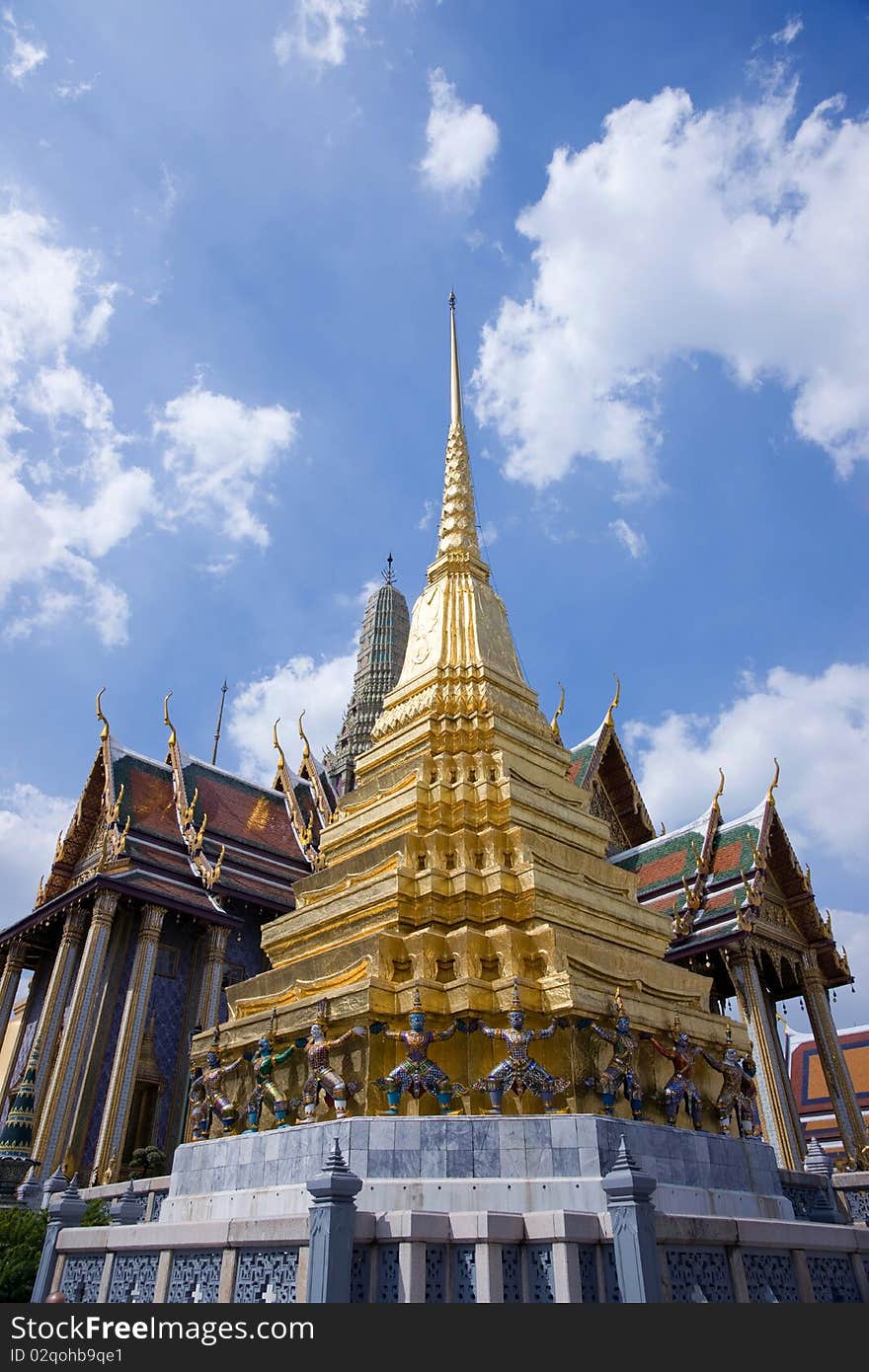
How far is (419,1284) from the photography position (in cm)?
701

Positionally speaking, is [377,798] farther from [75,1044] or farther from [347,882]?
[75,1044]

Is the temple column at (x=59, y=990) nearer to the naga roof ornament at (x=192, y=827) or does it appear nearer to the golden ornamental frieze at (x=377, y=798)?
the naga roof ornament at (x=192, y=827)

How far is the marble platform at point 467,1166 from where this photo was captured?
9.11 metres

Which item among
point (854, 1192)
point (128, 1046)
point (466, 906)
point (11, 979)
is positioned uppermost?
point (11, 979)

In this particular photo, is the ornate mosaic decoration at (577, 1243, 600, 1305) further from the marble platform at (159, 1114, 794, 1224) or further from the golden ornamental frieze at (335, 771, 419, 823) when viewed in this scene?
the golden ornamental frieze at (335, 771, 419, 823)

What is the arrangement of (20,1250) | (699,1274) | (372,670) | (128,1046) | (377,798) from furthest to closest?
(372,670)
(128,1046)
(377,798)
(20,1250)
(699,1274)

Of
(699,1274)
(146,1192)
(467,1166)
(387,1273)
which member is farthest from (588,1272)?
(146,1192)

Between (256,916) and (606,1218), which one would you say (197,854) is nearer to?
(256,916)

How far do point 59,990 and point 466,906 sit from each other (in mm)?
14386

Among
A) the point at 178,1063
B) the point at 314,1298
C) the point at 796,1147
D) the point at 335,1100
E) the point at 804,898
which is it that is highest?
the point at 804,898

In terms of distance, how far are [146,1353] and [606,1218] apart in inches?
139

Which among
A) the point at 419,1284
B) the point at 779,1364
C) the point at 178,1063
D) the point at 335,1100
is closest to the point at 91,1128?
the point at 178,1063

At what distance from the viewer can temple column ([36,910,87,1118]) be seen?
21703 millimetres

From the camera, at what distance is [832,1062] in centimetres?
2352
